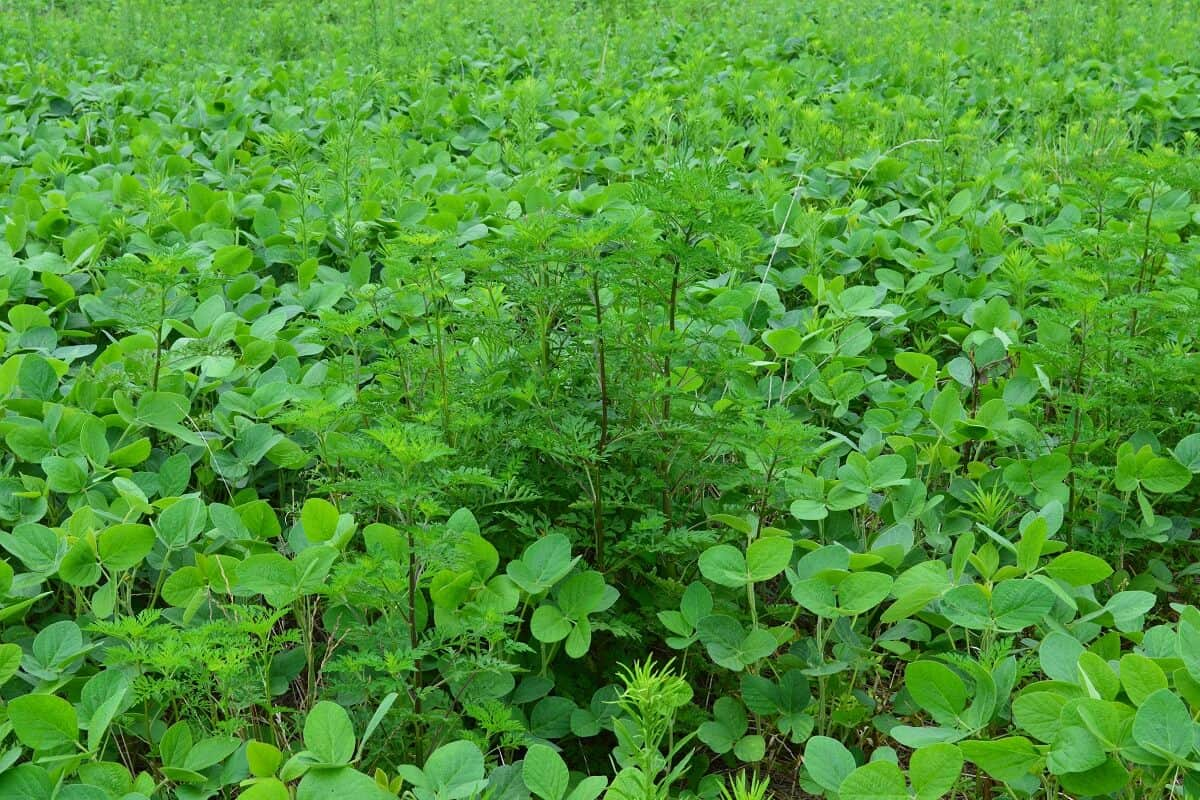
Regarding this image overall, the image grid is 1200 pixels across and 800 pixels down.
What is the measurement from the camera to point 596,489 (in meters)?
1.87

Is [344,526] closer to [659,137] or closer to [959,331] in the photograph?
[959,331]

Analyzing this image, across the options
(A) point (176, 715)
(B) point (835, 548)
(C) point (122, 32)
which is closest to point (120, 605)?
(A) point (176, 715)

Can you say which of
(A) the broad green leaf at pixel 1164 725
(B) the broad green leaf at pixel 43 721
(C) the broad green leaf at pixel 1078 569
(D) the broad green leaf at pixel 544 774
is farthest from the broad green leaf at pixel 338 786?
(C) the broad green leaf at pixel 1078 569

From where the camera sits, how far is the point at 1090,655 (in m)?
1.53

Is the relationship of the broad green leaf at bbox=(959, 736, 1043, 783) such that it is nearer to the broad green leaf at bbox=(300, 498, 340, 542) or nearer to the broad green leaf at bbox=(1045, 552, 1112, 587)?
the broad green leaf at bbox=(1045, 552, 1112, 587)

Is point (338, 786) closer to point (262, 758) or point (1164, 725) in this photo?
point (262, 758)

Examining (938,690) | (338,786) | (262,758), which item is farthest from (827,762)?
(262,758)

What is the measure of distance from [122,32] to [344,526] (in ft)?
16.7

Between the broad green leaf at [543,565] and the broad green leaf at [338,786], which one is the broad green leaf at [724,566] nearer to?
the broad green leaf at [543,565]

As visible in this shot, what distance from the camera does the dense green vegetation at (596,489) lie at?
5.12 ft

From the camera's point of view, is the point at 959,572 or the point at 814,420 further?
the point at 814,420

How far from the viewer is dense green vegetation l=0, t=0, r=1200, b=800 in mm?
1561

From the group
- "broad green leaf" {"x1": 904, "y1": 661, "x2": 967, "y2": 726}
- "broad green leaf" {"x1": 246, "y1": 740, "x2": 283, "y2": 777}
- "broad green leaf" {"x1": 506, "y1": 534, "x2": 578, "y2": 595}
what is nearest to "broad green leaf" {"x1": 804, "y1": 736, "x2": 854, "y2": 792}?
"broad green leaf" {"x1": 904, "y1": 661, "x2": 967, "y2": 726}

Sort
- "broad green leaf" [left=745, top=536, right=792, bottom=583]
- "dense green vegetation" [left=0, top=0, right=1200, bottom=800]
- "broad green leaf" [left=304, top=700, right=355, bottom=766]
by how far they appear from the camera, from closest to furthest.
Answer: "broad green leaf" [left=304, top=700, right=355, bottom=766] < "dense green vegetation" [left=0, top=0, right=1200, bottom=800] < "broad green leaf" [left=745, top=536, right=792, bottom=583]
